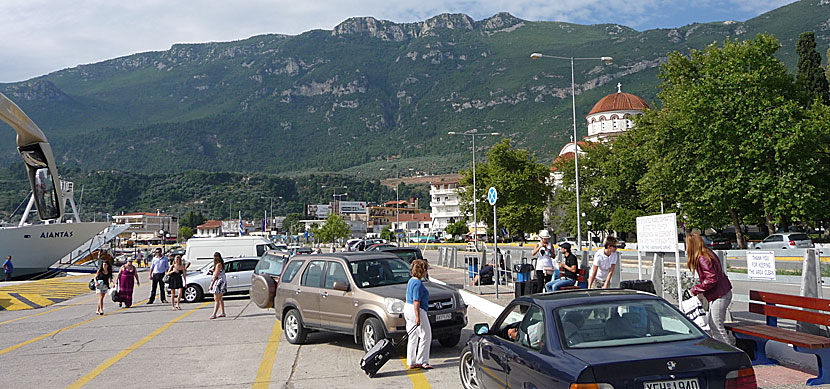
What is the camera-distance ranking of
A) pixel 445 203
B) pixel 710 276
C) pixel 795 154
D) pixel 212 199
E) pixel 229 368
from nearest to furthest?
pixel 710 276
pixel 229 368
pixel 795 154
pixel 445 203
pixel 212 199

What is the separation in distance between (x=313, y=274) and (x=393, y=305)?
2.29 m

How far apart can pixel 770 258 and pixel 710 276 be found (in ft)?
12.1

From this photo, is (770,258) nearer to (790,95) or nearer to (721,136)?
(721,136)

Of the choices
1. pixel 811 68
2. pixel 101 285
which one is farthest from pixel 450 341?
pixel 811 68

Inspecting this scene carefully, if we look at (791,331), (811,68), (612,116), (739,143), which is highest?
(612,116)

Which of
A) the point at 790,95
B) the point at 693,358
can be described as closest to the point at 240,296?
the point at 693,358

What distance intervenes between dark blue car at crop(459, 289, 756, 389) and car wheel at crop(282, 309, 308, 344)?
16.9 ft

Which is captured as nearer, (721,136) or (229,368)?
(229,368)

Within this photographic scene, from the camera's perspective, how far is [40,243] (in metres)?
52.2

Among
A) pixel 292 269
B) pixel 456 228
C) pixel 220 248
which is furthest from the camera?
pixel 456 228

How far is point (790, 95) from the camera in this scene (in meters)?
39.4

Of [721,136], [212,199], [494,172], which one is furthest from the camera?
[212,199]

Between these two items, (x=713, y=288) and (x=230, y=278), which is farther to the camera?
(x=230, y=278)

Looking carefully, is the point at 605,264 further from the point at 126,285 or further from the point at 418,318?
the point at 126,285
